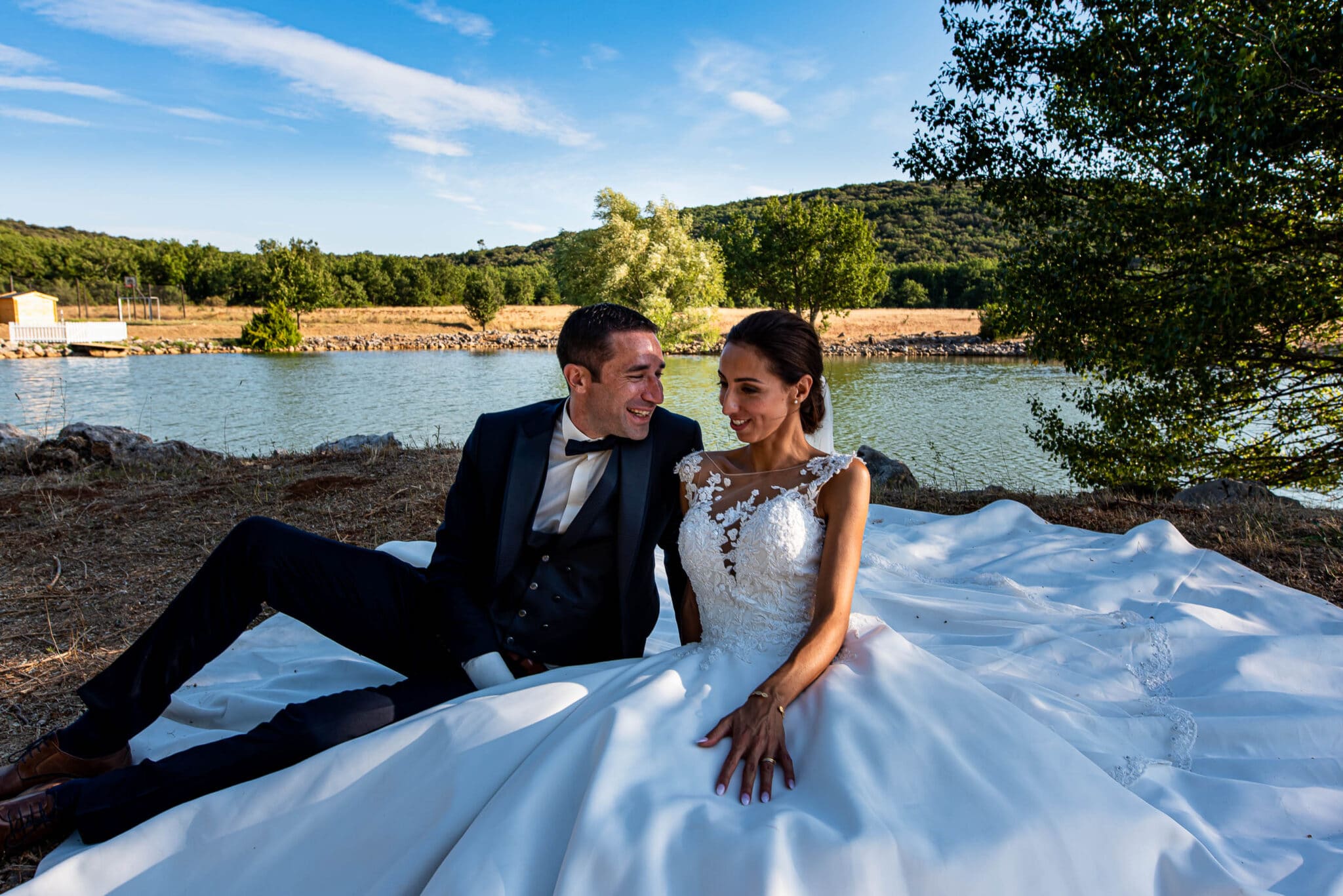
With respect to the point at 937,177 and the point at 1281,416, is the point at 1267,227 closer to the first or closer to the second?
the point at 1281,416

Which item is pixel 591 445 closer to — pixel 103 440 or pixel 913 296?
pixel 103 440

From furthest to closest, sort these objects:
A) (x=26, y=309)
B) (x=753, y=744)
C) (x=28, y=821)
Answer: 1. (x=26, y=309)
2. (x=28, y=821)
3. (x=753, y=744)

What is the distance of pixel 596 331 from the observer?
9.37 ft

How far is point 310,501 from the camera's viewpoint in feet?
21.4

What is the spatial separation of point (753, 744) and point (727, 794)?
169 millimetres

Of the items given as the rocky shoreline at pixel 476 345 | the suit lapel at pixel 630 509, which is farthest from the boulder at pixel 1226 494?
the rocky shoreline at pixel 476 345

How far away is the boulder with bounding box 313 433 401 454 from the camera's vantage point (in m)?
8.97

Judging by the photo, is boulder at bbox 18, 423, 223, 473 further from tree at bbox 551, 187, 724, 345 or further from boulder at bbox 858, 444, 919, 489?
tree at bbox 551, 187, 724, 345

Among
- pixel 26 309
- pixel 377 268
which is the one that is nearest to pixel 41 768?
pixel 26 309

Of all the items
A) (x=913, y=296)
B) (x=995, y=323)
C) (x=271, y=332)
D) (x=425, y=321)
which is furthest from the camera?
(x=913, y=296)

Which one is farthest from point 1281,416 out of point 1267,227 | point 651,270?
point 651,270

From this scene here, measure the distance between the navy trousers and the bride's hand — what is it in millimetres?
1054

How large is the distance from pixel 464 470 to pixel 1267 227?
7.18 meters

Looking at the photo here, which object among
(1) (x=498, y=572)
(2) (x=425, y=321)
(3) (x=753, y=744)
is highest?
(2) (x=425, y=321)
